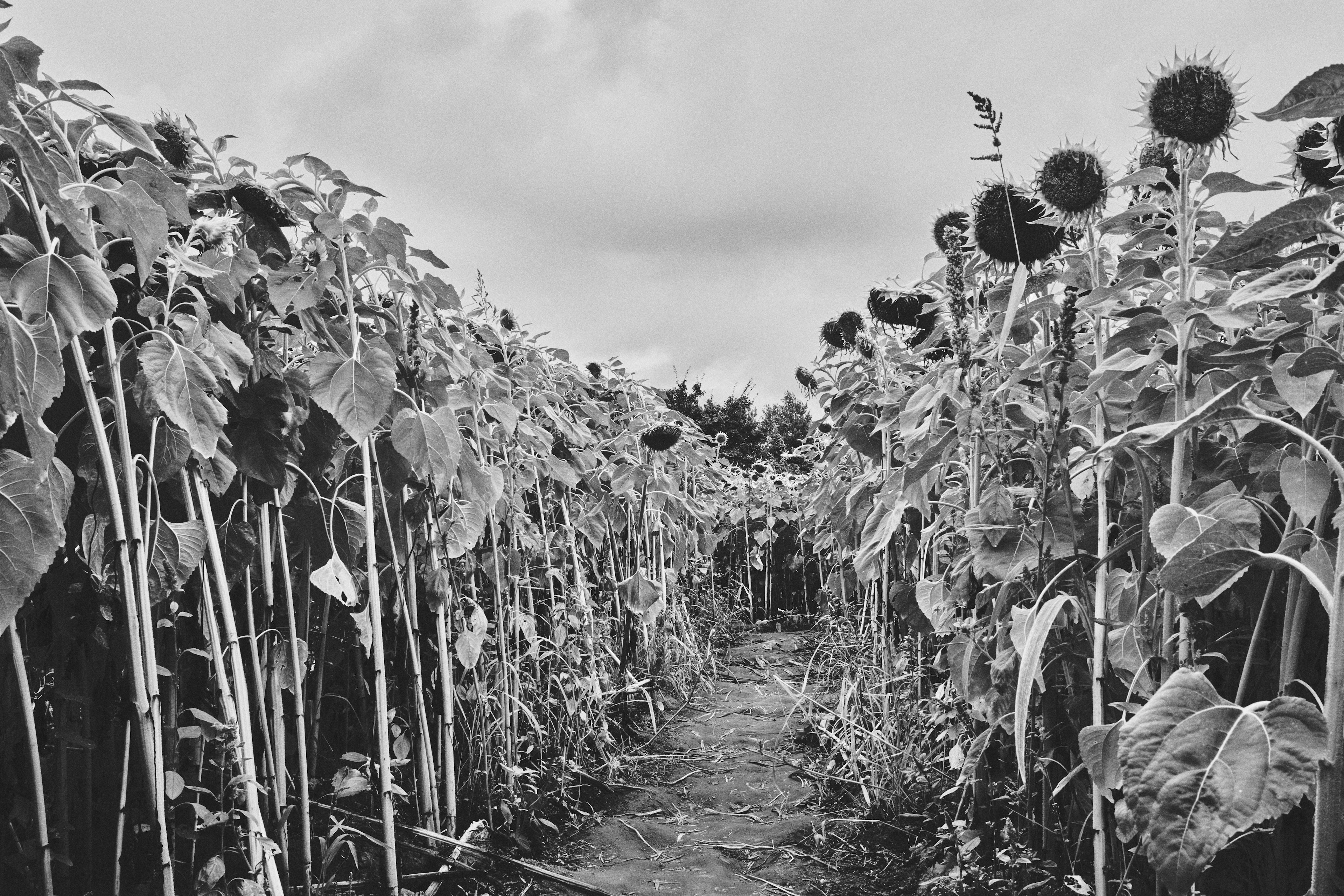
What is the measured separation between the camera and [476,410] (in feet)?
8.36

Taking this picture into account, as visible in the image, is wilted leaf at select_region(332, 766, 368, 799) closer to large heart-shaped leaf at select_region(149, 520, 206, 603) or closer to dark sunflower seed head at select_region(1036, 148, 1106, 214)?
large heart-shaped leaf at select_region(149, 520, 206, 603)

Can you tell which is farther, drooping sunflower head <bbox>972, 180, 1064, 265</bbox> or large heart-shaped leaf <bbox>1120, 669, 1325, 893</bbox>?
drooping sunflower head <bbox>972, 180, 1064, 265</bbox>

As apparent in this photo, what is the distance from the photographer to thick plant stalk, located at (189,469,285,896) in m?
1.62

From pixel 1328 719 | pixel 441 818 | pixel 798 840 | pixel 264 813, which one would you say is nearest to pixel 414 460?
pixel 264 813

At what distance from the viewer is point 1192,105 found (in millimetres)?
A: 1475

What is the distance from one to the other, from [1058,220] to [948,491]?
2.83ft

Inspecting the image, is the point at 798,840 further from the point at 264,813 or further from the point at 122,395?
the point at 122,395

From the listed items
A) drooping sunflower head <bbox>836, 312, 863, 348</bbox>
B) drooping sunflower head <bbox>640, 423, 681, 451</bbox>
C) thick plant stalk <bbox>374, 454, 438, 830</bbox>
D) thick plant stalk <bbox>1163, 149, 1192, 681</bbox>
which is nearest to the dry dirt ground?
thick plant stalk <bbox>374, 454, 438, 830</bbox>

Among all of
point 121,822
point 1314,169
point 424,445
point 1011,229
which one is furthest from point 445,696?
point 1314,169

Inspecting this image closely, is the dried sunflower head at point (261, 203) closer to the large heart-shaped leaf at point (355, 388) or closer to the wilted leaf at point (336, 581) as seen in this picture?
the large heart-shaped leaf at point (355, 388)

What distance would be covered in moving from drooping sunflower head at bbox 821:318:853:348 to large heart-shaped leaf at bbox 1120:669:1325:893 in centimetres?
259

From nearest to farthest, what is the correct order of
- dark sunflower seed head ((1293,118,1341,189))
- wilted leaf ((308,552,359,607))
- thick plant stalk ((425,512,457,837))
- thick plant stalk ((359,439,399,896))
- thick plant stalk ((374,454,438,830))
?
dark sunflower seed head ((1293,118,1341,189)), wilted leaf ((308,552,359,607)), thick plant stalk ((359,439,399,896)), thick plant stalk ((374,454,438,830)), thick plant stalk ((425,512,457,837))

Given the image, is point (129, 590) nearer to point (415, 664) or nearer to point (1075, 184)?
point (415, 664)

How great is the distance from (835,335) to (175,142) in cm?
261
